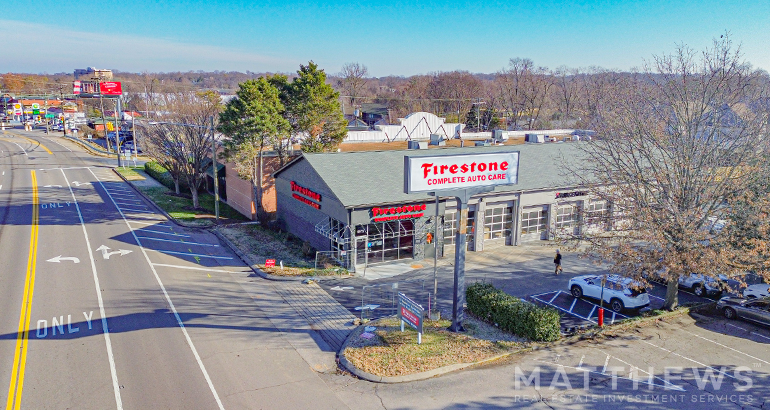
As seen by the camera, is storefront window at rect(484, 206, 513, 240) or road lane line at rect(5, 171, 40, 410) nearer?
road lane line at rect(5, 171, 40, 410)

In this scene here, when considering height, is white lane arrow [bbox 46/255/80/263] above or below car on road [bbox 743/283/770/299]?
below

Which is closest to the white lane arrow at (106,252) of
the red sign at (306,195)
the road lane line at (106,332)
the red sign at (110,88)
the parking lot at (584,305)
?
the road lane line at (106,332)

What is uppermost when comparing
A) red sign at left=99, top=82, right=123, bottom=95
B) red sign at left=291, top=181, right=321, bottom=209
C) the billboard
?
red sign at left=99, top=82, right=123, bottom=95

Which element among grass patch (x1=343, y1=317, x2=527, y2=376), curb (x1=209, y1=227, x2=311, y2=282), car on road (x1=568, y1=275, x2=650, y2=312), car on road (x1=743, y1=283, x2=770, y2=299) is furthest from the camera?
curb (x1=209, y1=227, x2=311, y2=282)

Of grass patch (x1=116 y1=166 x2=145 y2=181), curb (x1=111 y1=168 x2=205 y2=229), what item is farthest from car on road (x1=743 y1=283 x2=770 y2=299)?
grass patch (x1=116 y1=166 x2=145 y2=181)

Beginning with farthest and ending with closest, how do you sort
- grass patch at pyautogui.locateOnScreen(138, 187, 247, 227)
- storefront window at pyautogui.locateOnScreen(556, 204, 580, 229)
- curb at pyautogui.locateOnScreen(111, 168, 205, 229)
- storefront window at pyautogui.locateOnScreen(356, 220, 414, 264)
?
grass patch at pyautogui.locateOnScreen(138, 187, 247, 227) → curb at pyautogui.locateOnScreen(111, 168, 205, 229) → storefront window at pyautogui.locateOnScreen(556, 204, 580, 229) → storefront window at pyautogui.locateOnScreen(356, 220, 414, 264)

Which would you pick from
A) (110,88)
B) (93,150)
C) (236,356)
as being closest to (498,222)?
(236,356)

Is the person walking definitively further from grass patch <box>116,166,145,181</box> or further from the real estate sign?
grass patch <box>116,166,145,181</box>
